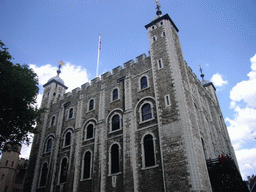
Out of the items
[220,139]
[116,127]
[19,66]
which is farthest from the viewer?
[220,139]

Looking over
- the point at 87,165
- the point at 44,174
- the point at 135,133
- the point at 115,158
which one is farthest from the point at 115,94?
the point at 44,174

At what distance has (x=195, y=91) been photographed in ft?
81.0

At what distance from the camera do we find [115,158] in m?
20.3

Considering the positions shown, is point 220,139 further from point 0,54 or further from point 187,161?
point 0,54

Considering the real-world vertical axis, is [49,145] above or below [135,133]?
above

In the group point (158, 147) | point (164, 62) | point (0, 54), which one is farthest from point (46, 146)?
point (164, 62)

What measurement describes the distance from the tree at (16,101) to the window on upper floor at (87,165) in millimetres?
5856

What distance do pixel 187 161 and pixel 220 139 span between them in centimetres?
1343

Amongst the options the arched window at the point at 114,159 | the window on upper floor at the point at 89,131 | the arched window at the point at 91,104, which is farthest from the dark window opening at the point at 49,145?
the arched window at the point at 114,159

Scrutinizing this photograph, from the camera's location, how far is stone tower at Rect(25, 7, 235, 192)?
55.1 feet

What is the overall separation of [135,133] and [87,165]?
260 inches

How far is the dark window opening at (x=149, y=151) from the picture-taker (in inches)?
704

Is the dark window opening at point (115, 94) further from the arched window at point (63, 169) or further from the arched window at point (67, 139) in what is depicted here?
the arched window at point (63, 169)

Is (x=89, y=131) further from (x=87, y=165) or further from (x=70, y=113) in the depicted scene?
(x=70, y=113)
